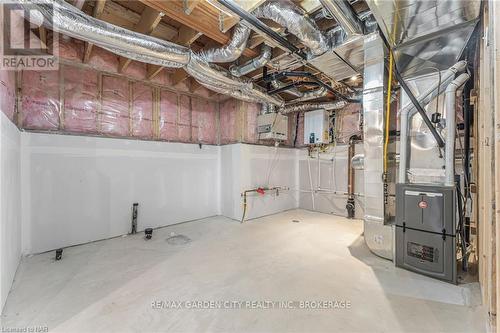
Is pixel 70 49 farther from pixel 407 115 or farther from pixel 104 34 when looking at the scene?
Answer: pixel 407 115

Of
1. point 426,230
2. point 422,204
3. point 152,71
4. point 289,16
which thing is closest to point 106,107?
point 152,71

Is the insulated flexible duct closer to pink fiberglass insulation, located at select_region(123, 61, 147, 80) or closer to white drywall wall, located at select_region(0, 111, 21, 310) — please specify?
white drywall wall, located at select_region(0, 111, 21, 310)

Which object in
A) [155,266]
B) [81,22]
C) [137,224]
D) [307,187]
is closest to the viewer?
[81,22]

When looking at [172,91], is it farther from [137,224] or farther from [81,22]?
[137,224]

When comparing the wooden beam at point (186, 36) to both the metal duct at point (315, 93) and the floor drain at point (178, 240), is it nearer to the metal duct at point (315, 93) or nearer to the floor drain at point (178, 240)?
the metal duct at point (315, 93)

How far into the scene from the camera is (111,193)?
3510mm

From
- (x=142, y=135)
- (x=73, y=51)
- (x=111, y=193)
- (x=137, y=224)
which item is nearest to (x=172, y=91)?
(x=142, y=135)

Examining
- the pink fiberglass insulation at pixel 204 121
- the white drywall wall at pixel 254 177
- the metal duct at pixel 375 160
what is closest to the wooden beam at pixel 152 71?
the pink fiberglass insulation at pixel 204 121

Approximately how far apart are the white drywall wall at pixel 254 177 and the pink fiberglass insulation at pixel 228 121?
218mm

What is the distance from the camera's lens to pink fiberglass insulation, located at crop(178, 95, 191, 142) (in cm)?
445

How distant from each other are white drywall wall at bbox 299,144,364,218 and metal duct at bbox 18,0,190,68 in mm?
3854

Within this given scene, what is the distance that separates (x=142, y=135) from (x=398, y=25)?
386 cm

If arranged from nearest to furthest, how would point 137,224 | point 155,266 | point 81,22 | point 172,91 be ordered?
point 81,22 → point 155,266 → point 137,224 → point 172,91

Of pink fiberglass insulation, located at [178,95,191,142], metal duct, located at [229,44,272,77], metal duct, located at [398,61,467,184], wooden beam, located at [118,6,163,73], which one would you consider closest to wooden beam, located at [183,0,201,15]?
wooden beam, located at [118,6,163,73]
